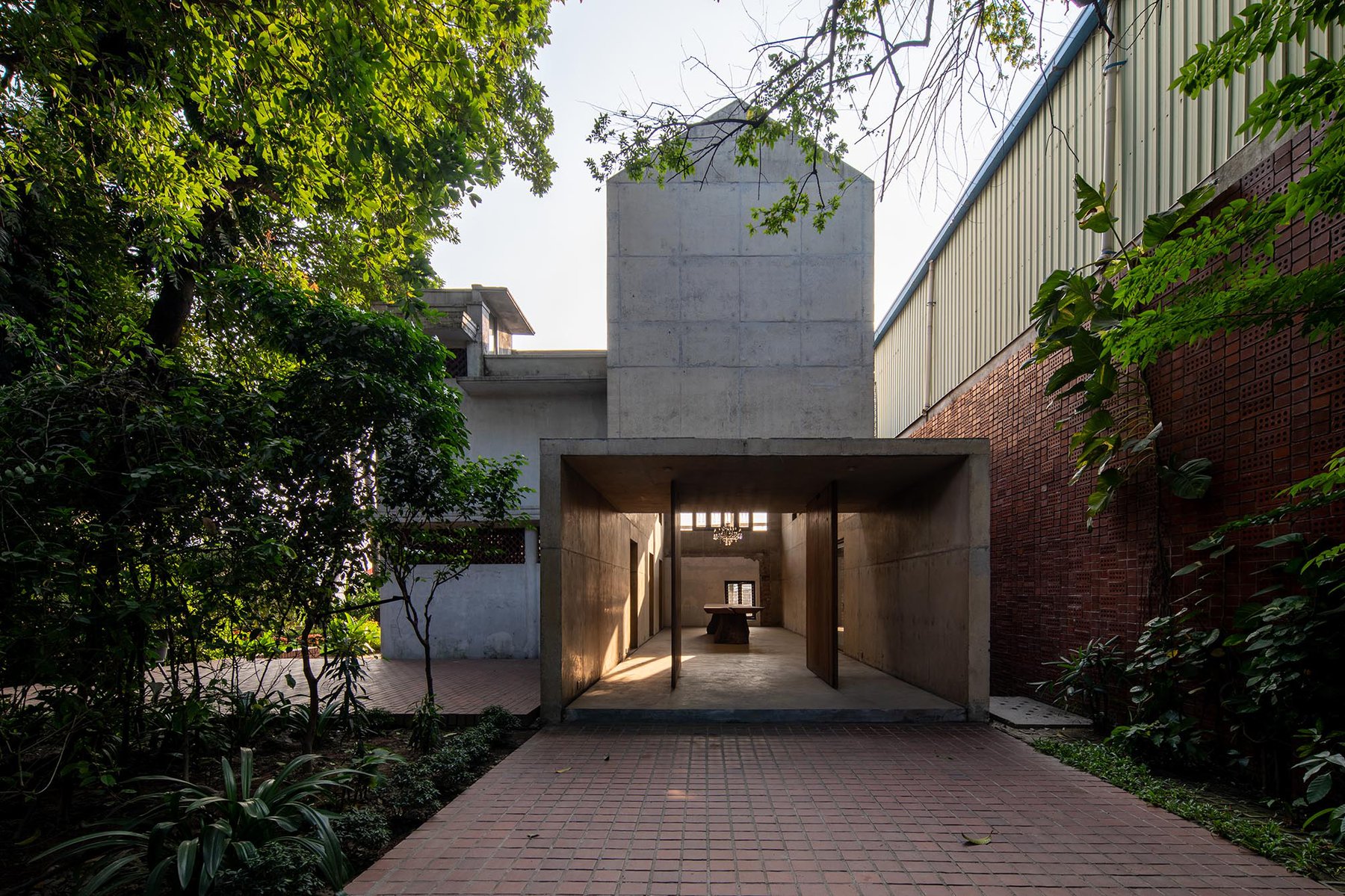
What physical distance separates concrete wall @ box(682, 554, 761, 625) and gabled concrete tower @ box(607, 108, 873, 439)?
10.8 m

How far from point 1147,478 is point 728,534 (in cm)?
1344

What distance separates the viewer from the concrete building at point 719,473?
7164 millimetres

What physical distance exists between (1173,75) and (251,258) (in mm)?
9191

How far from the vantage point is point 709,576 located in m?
21.1

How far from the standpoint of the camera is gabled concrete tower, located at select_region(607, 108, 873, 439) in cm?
1077

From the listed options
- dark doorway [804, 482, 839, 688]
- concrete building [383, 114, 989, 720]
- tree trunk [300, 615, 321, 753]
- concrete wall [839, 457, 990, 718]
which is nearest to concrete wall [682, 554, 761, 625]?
concrete building [383, 114, 989, 720]

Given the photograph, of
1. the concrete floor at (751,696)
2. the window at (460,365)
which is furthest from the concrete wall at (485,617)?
the window at (460,365)

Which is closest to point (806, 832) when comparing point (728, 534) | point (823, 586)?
point (823, 586)

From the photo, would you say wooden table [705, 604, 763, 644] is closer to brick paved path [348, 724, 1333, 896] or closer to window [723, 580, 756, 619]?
window [723, 580, 756, 619]

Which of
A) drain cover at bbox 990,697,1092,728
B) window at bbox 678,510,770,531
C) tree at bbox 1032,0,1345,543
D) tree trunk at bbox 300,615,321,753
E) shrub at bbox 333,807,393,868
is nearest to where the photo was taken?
tree at bbox 1032,0,1345,543

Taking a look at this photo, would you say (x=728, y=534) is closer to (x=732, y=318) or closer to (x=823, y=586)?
(x=732, y=318)

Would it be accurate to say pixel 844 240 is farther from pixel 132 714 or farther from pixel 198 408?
pixel 132 714

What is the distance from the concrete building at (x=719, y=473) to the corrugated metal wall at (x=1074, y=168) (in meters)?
1.57

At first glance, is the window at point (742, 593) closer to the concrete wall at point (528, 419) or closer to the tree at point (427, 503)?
the concrete wall at point (528, 419)
